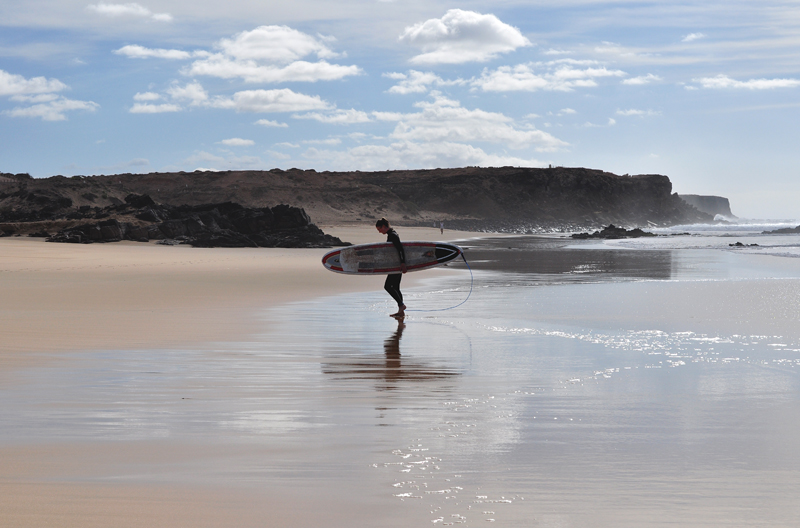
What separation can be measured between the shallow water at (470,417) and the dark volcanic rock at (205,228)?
28.7 m

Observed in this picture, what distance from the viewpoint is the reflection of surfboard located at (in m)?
14.8

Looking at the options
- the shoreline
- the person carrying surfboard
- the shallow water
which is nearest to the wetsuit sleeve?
the person carrying surfboard

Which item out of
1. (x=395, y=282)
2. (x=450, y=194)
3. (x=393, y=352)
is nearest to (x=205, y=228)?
(x=395, y=282)

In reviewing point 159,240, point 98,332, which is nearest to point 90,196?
point 159,240

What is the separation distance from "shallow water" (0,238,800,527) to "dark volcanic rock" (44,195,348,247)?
28657 mm

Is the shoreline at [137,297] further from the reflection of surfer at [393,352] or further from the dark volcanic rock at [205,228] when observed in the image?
the dark volcanic rock at [205,228]

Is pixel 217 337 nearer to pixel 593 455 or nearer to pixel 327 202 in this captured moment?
pixel 593 455

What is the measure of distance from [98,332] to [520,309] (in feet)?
22.1

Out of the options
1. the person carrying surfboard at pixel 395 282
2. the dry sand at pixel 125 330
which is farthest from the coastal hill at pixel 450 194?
the person carrying surfboard at pixel 395 282

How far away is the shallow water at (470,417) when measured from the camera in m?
3.65

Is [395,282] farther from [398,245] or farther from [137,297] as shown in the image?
[137,297]

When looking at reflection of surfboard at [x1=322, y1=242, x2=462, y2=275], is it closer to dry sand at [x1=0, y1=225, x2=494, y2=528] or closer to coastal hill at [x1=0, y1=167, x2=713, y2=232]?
dry sand at [x1=0, y1=225, x2=494, y2=528]

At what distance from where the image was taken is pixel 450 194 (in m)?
146

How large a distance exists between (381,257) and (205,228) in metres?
26.5
